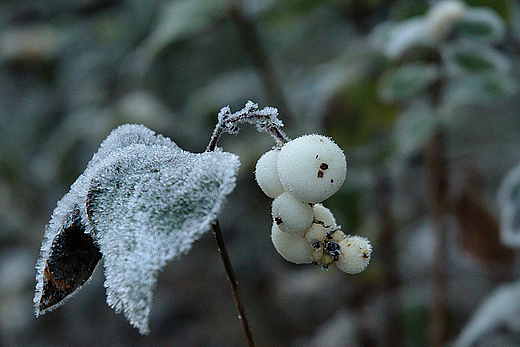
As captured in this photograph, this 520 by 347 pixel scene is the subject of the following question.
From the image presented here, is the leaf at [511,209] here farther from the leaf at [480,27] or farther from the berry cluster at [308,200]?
the berry cluster at [308,200]

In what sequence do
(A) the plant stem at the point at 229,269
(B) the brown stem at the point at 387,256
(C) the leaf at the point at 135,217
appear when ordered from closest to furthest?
(C) the leaf at the point at 135,217
(A) the plant stem at the point at 229,269
(B) the brown stem at the point at 387,256

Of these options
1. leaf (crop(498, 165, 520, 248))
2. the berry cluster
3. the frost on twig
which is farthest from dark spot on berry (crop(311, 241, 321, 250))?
leaf (crop(498, 165, 520, 248))

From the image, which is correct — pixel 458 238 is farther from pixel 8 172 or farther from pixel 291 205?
pixel 8 172

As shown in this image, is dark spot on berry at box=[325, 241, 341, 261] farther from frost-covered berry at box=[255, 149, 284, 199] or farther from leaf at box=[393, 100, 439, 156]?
leaf at box=[393, 100, 439, 156]

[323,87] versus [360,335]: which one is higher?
[323,87]

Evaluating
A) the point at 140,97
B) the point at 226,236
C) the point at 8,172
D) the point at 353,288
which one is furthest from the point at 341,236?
the point at 8,172

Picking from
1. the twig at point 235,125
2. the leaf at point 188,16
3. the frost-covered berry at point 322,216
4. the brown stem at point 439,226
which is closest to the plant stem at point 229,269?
the twig at point 235,125

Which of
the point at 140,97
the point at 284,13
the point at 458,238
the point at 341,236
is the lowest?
the point at 341,236
